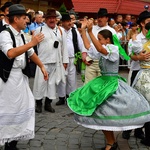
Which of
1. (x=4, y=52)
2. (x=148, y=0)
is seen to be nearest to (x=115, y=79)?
(x=4, y=52)

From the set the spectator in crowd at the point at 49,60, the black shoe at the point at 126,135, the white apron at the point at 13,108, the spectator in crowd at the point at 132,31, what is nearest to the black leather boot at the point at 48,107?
the spectator in crowd at the point at 49,60

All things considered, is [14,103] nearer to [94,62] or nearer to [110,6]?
[94,62]

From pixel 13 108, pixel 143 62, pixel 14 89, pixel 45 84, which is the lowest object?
pixel 45 84

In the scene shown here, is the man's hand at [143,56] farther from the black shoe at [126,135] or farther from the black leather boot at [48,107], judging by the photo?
the black leather boot at [48,107]

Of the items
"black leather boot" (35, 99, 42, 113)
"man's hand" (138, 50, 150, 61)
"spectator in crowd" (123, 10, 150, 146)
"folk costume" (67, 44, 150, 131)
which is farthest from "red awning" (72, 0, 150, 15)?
"folk costume" (67, 44, 150, 131)

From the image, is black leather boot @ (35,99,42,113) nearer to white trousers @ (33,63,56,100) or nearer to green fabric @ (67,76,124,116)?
white trousers @ (33,63,56,100)

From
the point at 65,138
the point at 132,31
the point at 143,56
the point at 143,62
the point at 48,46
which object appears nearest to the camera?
the point at 143,56

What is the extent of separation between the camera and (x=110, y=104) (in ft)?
14.2

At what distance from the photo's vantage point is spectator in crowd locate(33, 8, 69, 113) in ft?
22.4

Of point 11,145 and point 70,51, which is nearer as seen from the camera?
point 11,145

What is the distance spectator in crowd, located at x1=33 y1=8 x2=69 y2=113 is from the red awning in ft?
41.0

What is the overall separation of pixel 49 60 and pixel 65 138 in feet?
6.51

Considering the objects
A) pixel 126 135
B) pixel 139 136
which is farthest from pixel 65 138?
pixel 139 136

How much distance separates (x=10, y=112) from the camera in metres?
4.43
